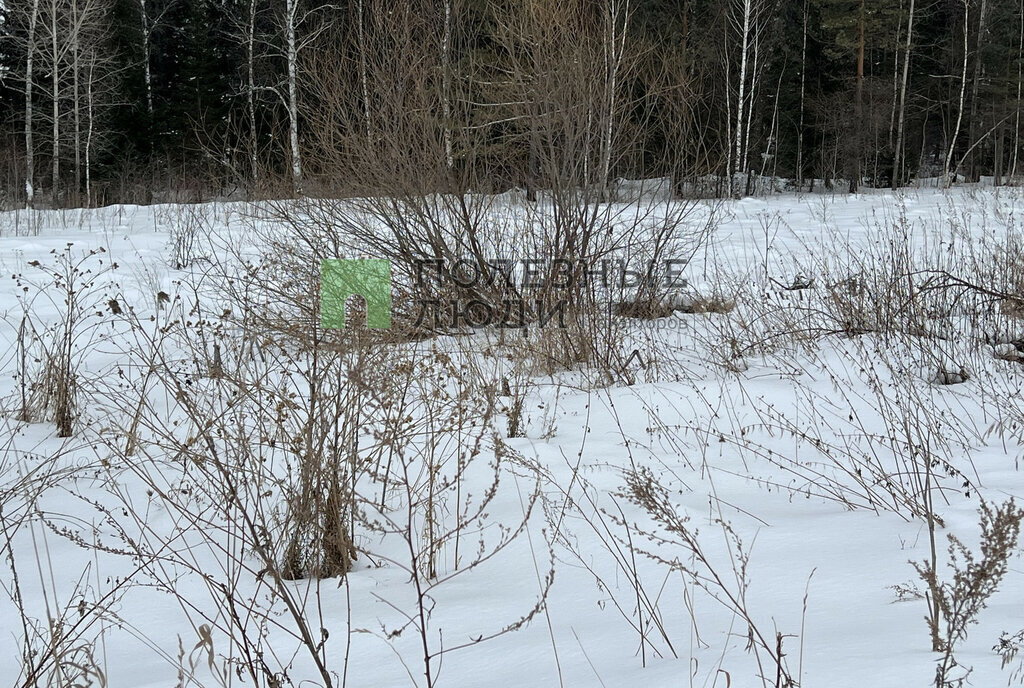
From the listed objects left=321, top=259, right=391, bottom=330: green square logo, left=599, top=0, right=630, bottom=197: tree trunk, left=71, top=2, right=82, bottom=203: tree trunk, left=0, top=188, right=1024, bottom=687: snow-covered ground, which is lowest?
left=0, top=188, right=1024, bottom=687: snow-covered ground

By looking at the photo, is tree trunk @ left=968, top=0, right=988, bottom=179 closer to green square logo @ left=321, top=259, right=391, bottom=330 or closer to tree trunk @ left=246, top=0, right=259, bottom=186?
tree trunk @ left=246, top=0, right=259, bottom=186

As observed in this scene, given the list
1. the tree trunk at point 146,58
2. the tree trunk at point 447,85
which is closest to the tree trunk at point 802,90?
the tree trunk at point 146,58

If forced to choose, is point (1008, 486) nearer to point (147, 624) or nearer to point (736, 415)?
point (736, 415)

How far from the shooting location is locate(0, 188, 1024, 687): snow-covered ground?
1.82m

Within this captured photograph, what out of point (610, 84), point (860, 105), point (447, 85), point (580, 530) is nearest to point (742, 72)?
point (860, 105)

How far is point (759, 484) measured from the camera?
307 cm

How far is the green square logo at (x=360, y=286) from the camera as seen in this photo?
5.44 m

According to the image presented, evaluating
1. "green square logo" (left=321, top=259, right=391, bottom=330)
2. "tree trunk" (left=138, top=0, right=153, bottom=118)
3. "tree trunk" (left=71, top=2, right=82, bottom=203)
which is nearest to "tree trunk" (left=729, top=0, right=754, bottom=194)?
"green square logo" (left=321, top=259, right=391, bottom=330)

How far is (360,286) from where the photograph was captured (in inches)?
222

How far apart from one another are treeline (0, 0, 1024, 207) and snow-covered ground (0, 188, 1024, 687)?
1.48 meters

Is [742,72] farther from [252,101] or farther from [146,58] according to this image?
[146,58]

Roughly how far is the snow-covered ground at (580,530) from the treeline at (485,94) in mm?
1477

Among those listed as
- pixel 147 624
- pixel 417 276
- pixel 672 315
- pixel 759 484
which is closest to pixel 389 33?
pixel 417 276

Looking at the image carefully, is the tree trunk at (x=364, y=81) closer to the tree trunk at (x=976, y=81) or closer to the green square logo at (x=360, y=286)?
the green square logo at (x=360, y=286)
